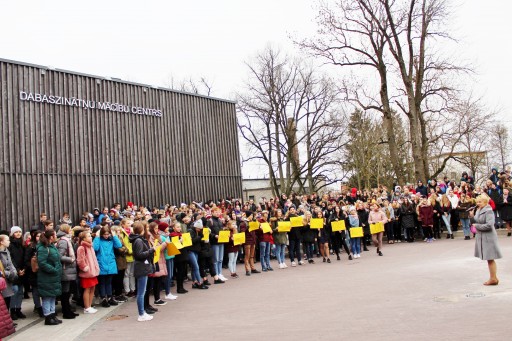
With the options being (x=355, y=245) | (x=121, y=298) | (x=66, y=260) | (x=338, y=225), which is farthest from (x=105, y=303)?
(x=355, y=245)

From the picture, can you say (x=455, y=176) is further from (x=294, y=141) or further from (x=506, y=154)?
(x=294, y=141)

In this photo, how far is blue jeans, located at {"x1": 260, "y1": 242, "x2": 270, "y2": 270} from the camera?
603 inches

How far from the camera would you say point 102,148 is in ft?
69.5

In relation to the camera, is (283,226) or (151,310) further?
(283,226)

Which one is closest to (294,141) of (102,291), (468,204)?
(468,204)

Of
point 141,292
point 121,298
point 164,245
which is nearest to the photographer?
point 141,292

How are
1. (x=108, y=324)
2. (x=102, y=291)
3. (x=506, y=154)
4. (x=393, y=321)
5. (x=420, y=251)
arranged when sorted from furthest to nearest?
(x=506, y=154) → (x=420, y=251) → (x=102, y=291) → (x=108, y=324) → (x=393, y=321)

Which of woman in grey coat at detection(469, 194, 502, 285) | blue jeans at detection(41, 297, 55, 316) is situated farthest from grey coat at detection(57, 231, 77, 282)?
woman in grey coat at detection(469, 194, 502, 285)

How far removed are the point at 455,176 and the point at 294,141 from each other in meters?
26.5

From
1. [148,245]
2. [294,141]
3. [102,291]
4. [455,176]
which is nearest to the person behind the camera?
[148,245]

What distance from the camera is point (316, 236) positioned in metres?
16.9

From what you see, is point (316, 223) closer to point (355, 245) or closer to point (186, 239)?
point (355, 245)

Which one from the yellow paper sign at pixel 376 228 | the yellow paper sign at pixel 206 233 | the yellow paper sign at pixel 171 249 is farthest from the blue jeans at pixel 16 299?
the yellow paper sign at pixel 376 228

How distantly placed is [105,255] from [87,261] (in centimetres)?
71
